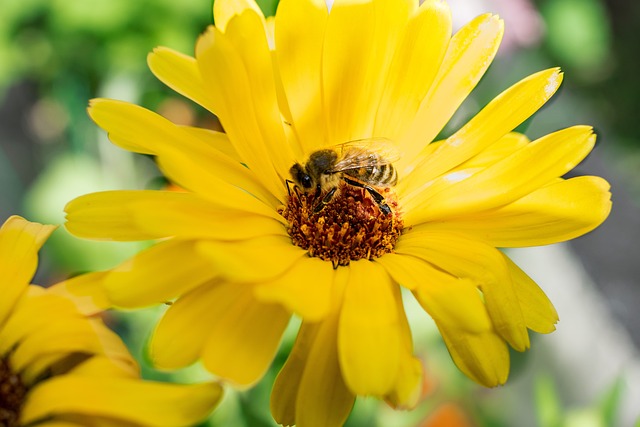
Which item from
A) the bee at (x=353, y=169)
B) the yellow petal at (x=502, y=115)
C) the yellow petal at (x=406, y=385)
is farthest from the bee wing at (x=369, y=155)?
the yellow petal at (x=406, y=385)

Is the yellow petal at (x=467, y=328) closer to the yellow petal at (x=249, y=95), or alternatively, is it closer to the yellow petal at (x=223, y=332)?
the yellow petal at (x=223, y=332)

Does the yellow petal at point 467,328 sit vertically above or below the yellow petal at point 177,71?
below

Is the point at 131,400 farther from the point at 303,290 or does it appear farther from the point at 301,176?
the point at 301,176

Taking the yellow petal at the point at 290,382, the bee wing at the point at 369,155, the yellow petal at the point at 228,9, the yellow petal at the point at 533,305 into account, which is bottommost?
the yellow petal at the point at 290,382

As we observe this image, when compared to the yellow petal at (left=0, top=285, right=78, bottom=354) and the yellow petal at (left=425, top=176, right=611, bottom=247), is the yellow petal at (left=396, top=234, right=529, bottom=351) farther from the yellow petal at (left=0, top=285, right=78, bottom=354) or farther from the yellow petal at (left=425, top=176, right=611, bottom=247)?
the yellow petal at (left=0, top=285, right=78, bottom=354)

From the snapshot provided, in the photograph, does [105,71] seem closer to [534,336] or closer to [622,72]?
[534,336]
